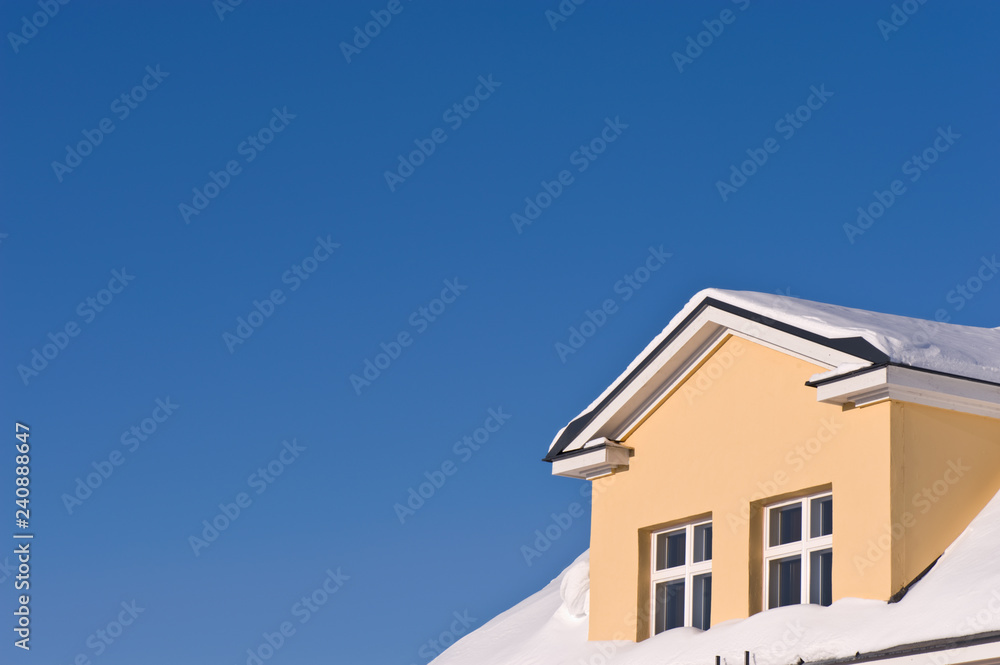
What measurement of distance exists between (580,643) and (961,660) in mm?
5033

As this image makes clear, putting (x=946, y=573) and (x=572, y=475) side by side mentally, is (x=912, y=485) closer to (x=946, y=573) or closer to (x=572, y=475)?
(x=946, y=573)

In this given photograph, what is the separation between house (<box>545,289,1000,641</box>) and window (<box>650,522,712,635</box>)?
16mm

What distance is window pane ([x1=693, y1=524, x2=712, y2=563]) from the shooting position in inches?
506

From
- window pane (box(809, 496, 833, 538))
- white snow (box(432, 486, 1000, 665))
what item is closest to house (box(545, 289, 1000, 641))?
window pane (box(809, 496, 833, 538))

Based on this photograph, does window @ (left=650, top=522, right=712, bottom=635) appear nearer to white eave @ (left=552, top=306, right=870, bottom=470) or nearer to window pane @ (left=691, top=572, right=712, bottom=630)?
window pane @ (left=691, top=572, right=712, bottom=630)

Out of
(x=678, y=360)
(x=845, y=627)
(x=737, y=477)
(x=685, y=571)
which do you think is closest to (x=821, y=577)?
(x=845, y=627)

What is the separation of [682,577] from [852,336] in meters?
3.03

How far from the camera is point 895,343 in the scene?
1144 cm

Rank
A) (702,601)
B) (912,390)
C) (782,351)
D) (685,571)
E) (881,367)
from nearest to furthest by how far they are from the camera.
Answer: (881,367), (912,390), (782,351), (702,601), (685,571)

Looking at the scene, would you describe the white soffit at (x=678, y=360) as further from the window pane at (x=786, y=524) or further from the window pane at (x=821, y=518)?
the window pane at (x=786, y=524)

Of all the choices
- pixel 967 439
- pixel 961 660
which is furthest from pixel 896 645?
pixel 967 439

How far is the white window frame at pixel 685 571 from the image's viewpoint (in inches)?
505

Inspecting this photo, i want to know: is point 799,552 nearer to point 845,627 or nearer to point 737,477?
point 737,477

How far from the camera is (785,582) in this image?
39.5 feet
